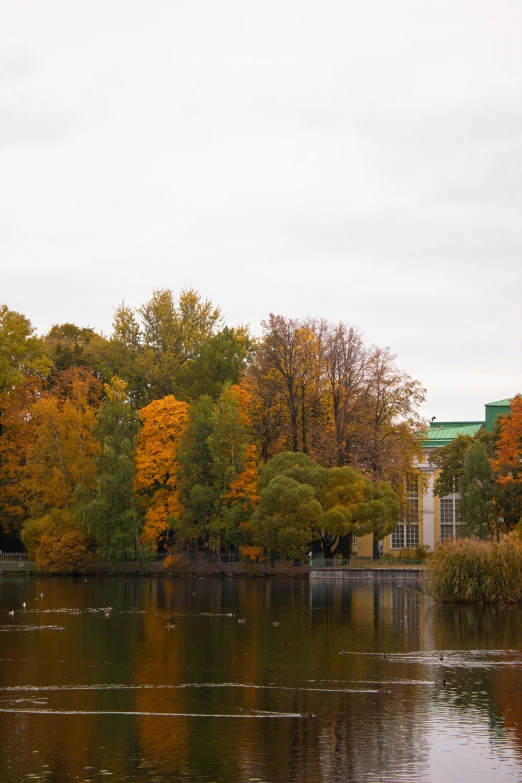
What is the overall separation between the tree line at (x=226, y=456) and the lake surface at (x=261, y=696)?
75.4ft

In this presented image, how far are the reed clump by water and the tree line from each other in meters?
19.1

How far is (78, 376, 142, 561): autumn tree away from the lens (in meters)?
62.5

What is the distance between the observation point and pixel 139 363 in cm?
7725

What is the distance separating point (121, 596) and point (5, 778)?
32.3 meters

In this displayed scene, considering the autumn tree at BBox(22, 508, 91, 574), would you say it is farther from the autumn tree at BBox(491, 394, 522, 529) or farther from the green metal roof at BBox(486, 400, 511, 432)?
the green metal roof at BBox(486, 400, 511, 432)

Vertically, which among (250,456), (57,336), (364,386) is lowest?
(250,456)

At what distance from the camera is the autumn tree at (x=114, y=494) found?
62.5 meters

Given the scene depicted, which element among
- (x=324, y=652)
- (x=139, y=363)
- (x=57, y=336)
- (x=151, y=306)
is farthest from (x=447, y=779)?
(x=57, y=336)

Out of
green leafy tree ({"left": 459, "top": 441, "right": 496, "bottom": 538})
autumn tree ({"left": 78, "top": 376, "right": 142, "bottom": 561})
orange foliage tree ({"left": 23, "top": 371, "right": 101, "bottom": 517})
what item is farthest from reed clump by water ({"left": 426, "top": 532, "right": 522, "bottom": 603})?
orange foliage tree ({"left": 23, "top": 371, "right": 101, "bottom": 517})

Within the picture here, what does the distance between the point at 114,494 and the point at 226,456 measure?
6978 mm

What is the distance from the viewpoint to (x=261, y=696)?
19.0 m

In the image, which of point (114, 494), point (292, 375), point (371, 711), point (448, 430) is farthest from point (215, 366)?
point (371, 711)

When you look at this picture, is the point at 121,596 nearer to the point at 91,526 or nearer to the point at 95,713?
the point at 91,526

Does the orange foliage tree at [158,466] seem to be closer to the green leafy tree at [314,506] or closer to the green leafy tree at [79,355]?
the green leafy tree at [314,506]
